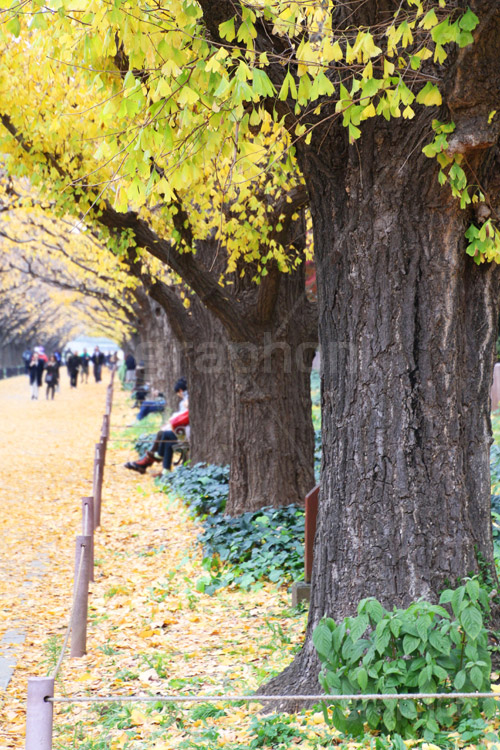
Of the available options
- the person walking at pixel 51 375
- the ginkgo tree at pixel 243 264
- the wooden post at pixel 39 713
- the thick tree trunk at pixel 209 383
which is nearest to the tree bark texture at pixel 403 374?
the wooden post at pixel 39 713

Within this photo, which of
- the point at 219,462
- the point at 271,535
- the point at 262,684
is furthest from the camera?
the point at 219,462

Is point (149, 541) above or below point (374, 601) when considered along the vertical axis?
below

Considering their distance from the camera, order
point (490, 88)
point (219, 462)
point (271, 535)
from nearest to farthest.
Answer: point (490, 88) → point (271, 535) → point (219, 462)

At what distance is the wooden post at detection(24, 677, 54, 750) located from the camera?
10.7 feet

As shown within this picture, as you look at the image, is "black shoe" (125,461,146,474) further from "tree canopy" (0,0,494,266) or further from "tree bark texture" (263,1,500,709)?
"tree bark texture" (263,1,500,709)

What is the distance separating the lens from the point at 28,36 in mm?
10297

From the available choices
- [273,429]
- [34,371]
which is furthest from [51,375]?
[273,429]

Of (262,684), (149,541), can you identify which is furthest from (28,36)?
(262,684)

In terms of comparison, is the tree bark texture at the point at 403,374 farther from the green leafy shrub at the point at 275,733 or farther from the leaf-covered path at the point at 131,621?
the leaf-covered path at the point at 131,621

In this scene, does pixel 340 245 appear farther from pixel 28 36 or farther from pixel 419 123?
pixel 28 36

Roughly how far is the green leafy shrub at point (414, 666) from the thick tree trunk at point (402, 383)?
395 mm

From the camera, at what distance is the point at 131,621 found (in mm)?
7324

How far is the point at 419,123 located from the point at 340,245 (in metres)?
0.80

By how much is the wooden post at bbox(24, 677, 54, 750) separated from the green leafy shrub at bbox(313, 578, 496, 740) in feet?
5.18
